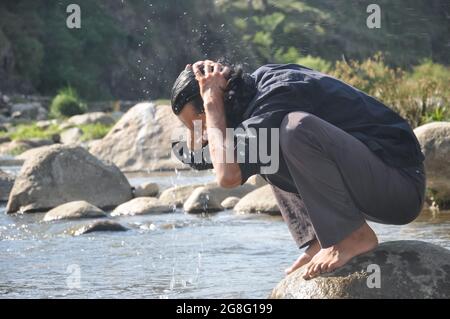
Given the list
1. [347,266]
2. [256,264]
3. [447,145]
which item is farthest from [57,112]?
[347,266]

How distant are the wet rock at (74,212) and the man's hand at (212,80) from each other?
215 inches

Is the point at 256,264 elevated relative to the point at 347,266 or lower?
lower

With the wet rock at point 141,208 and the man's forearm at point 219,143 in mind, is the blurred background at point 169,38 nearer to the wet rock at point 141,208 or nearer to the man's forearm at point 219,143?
the wet rock at point 141,208

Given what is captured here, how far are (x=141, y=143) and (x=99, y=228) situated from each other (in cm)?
737

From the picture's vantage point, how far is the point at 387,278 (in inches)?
177

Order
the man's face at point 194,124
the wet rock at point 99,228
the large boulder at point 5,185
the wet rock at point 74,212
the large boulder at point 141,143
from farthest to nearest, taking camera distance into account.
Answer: the large boulder at point 141,143 < the large boulder at point 5,185 < the wet rock at point 74,212 < the wet rock at point 99,228 < the man's face at point 194,124

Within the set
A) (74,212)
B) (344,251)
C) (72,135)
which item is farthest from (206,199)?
(72,135)

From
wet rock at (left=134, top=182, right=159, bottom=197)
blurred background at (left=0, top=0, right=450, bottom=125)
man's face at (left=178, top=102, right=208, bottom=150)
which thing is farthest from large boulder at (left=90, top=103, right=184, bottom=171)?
blurred background at (left=0, top=0, right=450, bottom=125)

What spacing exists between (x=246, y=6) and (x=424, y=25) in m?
11.5

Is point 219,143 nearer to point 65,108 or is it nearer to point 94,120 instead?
point 94,120

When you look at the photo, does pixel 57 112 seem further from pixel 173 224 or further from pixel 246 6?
pixel 246 6

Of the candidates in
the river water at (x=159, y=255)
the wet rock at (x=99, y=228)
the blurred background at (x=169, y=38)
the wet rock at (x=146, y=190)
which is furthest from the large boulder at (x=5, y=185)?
the blurred background at (x=169, y=38)

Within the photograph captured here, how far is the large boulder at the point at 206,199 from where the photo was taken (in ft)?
34.0

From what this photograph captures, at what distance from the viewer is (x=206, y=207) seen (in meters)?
10.4
